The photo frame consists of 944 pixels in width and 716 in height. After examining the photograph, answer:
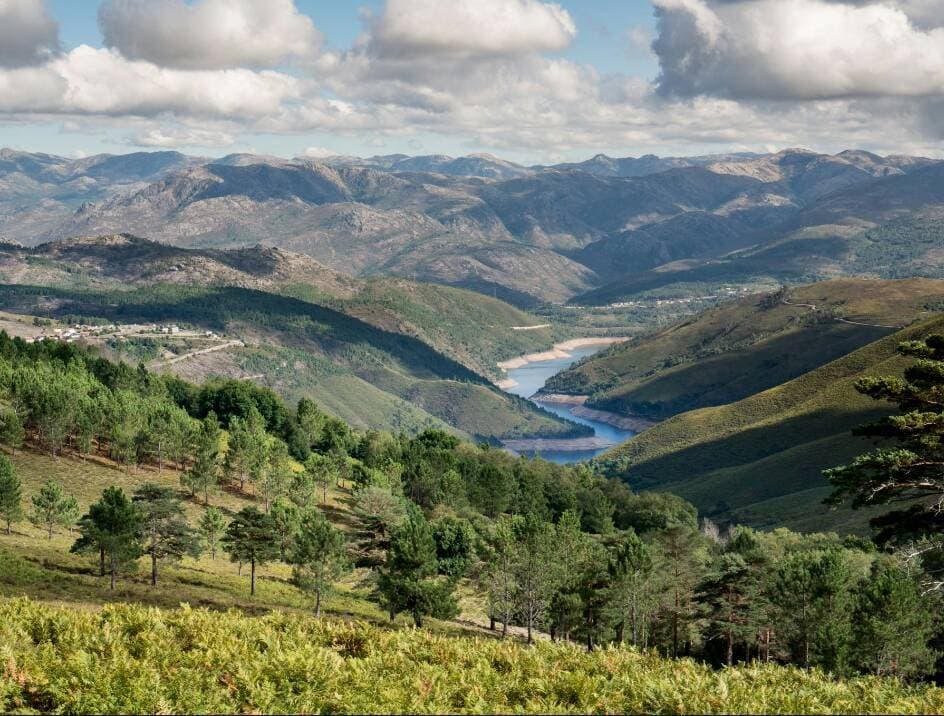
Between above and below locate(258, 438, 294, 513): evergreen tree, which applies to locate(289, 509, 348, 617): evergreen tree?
above

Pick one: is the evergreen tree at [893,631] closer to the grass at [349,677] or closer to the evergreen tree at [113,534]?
the grass at [349,677]

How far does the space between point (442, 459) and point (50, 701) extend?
160 metres

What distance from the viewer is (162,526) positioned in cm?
8344

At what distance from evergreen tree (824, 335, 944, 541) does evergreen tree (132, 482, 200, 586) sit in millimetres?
66504

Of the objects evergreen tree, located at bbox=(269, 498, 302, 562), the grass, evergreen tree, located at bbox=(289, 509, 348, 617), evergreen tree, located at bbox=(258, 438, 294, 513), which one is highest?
the grass

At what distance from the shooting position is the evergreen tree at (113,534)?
76312mm

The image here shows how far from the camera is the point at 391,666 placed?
2878 centimetres

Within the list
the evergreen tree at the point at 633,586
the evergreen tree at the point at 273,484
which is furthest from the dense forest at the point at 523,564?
the evergreen tree at the point at 273,484

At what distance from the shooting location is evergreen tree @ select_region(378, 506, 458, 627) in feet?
257

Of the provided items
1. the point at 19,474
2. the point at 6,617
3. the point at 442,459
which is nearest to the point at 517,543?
the point at 6,617

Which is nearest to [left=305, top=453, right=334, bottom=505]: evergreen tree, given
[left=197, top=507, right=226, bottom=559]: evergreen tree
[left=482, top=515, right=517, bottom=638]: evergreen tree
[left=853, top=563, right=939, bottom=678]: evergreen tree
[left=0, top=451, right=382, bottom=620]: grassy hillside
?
[left=0, top=451, right=382, bottom=620]: grassy hillside

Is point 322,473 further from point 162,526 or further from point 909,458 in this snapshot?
point 909,458

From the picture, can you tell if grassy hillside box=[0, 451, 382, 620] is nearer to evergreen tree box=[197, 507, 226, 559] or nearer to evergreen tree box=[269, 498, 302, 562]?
evergreen tree box=[197, 507, 226, 559]

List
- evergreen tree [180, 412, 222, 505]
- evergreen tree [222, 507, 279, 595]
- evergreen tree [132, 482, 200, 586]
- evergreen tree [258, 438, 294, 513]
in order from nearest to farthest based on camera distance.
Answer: evergreen tree [132, 482, 200, 586]
evergreen tree [222, 507, 279, 595]
evergreen tree [180, 412, 222, 505]
evergreen tree [258, 438, 294, 513]
